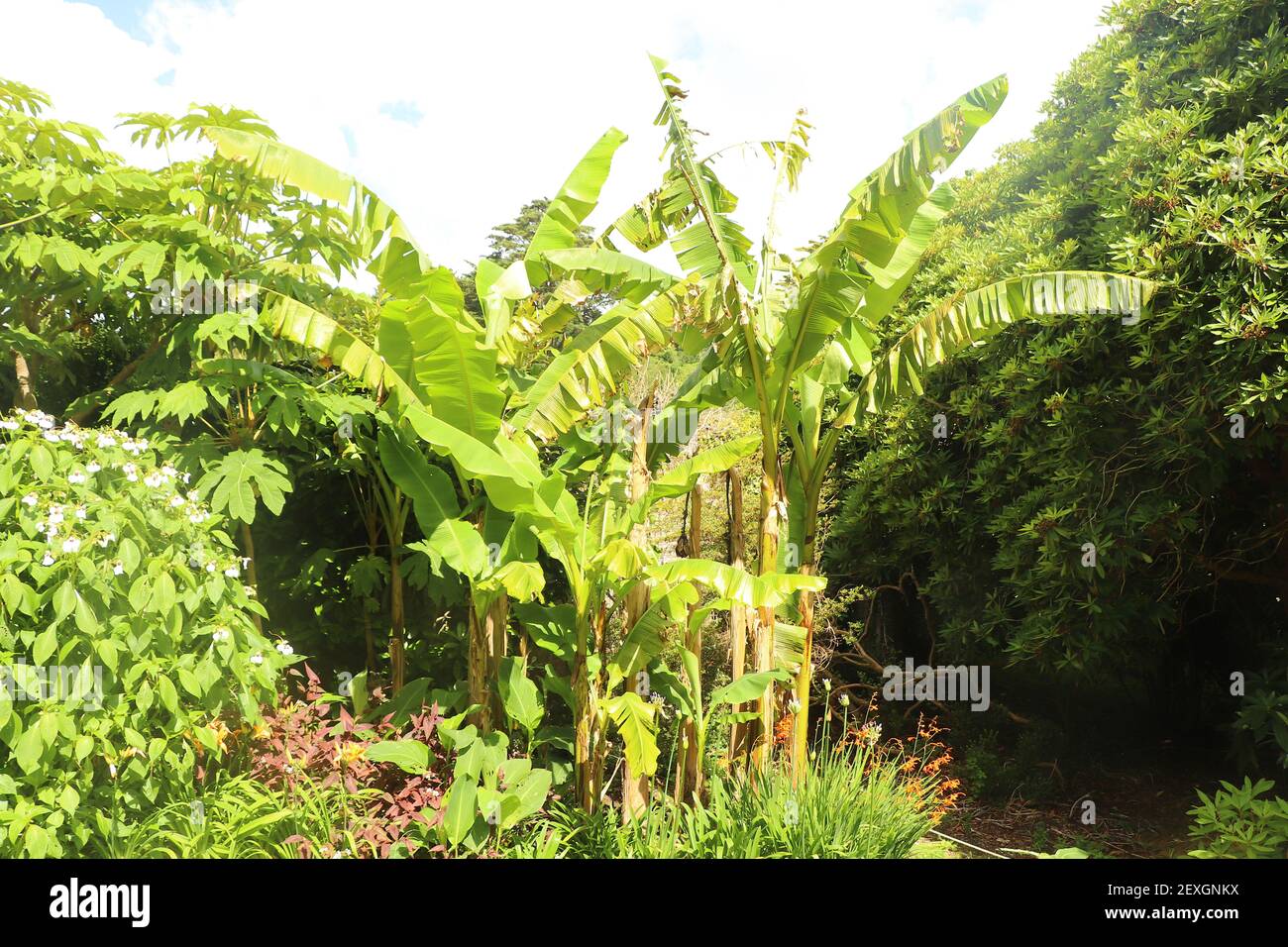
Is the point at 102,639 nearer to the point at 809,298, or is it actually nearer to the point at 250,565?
the point at 250,565

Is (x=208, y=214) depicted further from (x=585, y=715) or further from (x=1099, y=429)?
(x=1099, y=429)

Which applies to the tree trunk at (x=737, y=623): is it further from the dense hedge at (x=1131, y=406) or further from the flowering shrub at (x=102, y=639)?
the flowering shrub at (x=102, y=639)

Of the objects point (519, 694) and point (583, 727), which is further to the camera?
point (519, 694)

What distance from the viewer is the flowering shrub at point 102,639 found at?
313 centimetres

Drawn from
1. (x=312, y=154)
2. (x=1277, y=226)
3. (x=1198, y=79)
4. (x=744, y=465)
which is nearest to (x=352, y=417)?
(x=312, y=154)

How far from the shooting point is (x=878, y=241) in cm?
453

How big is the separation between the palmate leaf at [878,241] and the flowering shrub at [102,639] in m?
3.13

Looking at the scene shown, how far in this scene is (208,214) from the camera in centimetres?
504

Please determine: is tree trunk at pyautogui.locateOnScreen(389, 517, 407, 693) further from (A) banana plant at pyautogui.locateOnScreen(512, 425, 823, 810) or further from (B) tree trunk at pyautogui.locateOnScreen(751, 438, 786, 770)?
(B) tree trunk at pyautogui.locateOnScreen(751, 438, 786, 770)

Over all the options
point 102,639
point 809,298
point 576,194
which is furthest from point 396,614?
point 809,298

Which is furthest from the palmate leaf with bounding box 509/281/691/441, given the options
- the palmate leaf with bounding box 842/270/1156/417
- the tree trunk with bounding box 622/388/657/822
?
the palmate leaf with bounding box 842/270/1156/417

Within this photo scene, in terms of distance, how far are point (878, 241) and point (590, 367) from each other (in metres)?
1.67

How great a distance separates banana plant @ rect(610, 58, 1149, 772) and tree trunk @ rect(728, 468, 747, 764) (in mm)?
149

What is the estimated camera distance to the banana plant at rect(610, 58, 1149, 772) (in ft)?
14.5
